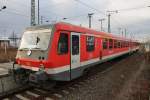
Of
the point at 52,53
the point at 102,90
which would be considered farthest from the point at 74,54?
the point at 102,90

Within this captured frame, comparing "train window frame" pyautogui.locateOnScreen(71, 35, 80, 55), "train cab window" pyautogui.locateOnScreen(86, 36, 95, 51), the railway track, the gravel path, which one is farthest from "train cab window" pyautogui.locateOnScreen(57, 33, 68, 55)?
"train cab window" pyautogui.locateOnScreen(86, 36, 95, 51)

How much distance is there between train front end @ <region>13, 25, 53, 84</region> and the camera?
8.23m

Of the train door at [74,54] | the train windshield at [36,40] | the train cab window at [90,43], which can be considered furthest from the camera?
the train cab window at [90,43]

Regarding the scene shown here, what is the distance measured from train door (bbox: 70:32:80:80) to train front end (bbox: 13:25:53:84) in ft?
4.47

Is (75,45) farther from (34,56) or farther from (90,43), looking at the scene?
(90,43)

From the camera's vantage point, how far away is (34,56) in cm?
881

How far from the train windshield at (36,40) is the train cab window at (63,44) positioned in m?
0.53

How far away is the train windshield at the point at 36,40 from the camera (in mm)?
8625

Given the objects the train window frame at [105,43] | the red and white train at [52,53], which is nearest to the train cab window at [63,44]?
the red and white train at [52,53]

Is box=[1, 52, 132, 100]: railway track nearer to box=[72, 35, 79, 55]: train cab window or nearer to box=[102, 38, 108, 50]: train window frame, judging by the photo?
box=[72, 35, 79, 55]: train cab window

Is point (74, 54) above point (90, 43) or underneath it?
underneath

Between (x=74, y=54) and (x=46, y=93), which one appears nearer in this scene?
(x=46, y=93)

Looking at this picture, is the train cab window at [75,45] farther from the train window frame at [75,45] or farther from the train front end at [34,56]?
the train front end at [34,56]

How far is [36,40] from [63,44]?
1.16 metres
